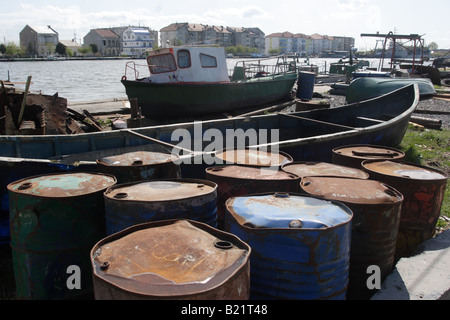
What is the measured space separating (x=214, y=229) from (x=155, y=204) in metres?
0.58

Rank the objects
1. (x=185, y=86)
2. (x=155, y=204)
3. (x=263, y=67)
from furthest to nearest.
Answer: (x=263, y=67)
(x=185, y=86)
(x=155, y=204)

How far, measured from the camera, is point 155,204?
2.94 m

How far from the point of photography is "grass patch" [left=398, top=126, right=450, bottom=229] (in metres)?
7.79

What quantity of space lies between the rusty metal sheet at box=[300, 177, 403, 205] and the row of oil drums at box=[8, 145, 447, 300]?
0.01 metres

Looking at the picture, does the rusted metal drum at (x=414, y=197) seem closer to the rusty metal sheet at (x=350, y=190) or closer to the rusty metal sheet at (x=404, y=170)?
the rusty metal sheet at (x=404, y=170)

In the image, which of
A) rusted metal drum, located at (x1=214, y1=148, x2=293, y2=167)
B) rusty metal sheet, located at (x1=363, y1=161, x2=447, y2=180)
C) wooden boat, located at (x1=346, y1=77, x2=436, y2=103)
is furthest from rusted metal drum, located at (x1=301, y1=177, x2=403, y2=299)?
wooden boat, located at (x1=346, y1=77, x2=436, y2=103)

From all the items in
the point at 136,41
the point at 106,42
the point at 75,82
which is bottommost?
the point at 75,82

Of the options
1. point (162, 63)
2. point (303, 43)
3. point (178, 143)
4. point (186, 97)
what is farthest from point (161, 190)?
point (303, 43)

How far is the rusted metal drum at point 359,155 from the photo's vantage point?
497cm

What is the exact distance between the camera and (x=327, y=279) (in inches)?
107

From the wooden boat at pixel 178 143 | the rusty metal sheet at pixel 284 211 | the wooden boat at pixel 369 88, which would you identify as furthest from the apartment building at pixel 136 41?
the rusty metal sheet at pixel 284 211

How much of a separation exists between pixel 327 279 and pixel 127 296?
58.5 inches

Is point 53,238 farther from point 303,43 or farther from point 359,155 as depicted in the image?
point 303,43

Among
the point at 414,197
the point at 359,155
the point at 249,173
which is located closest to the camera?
the point at 249,173
